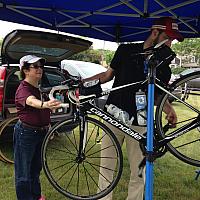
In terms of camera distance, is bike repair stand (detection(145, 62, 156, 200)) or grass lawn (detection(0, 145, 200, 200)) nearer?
bike repair stand (detection(145, 62, 156, 200))

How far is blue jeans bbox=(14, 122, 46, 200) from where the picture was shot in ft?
8.91

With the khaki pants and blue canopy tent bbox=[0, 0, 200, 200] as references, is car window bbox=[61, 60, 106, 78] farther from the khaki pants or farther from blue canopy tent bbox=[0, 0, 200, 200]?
the khaki pants

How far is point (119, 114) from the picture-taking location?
8.79 ft

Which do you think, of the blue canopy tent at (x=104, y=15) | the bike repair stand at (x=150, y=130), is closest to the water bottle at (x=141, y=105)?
the bike repair stand at (x=150, y=130)

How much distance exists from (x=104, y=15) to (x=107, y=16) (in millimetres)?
79

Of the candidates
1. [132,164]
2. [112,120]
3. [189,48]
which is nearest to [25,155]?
[112,120]

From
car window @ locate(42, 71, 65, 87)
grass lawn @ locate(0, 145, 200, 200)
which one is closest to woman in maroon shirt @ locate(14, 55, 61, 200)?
grass lawn @ locate(0, 145, 200, 200)

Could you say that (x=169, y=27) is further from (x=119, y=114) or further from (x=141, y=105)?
(x=119, y=114)

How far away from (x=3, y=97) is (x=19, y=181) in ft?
6.29

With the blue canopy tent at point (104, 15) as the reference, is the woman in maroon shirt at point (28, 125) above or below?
below

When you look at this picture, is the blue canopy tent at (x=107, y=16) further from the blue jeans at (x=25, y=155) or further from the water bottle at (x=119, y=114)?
the blue jeans at (x=25, y=155)

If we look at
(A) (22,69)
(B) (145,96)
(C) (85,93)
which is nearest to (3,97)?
(A) (22,69)

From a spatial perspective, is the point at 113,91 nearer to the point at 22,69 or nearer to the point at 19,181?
the point at 22,69

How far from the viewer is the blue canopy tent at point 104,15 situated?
307 cm
